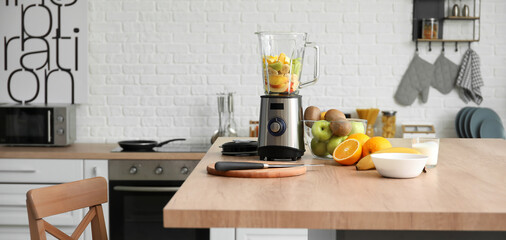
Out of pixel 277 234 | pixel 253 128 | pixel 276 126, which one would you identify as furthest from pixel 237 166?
pixel 253 128

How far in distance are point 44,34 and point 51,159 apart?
1033mm

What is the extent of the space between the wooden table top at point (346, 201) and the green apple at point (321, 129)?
208 millimetres

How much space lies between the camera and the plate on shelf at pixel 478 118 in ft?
13.3

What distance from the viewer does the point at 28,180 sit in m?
3.70

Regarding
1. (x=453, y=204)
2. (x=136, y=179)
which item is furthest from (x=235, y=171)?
(x=136, y=179)

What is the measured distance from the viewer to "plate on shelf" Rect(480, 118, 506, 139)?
399cm

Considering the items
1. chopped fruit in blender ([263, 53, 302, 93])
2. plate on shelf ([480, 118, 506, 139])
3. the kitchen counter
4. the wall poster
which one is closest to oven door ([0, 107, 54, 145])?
the kitchen counter

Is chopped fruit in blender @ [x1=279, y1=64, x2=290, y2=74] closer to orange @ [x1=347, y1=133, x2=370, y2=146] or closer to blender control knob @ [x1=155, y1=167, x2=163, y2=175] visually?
orange @ [x1=347, y1=133, x2=370, y2=146]

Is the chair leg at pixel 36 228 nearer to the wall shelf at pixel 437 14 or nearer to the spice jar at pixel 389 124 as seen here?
the spice jar at pixel 389 124

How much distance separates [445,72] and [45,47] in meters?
2.87

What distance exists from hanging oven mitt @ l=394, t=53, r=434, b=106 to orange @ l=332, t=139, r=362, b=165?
2.45 m

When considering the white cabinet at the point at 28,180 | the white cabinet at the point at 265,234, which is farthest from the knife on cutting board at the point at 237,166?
the white cabinet at the point at 28,180

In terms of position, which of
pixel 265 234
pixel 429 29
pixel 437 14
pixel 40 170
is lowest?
pixel 265 234

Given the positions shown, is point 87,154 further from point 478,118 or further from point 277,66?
point 478,118
